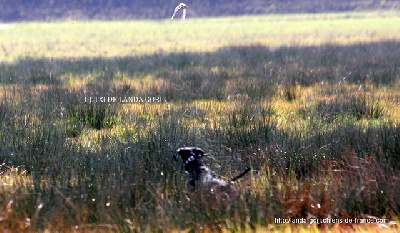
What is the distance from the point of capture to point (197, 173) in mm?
6152

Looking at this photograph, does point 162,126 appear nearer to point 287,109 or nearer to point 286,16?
point 287,109

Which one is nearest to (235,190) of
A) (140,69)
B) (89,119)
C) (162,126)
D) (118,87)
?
(162,126)

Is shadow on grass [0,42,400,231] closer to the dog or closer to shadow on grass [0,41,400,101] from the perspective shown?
the dog

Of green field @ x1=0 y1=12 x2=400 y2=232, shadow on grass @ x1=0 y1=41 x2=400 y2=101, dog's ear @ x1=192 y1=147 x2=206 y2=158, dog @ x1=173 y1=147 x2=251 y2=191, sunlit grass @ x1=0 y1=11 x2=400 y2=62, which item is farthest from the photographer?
sunlit grass @ x1=0 y1=11 x2=400 y2=62

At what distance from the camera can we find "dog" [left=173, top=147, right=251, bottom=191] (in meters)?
5.88

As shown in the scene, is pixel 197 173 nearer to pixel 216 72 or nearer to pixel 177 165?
pixel 177 165

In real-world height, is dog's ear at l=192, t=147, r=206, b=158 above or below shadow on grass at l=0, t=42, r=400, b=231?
above

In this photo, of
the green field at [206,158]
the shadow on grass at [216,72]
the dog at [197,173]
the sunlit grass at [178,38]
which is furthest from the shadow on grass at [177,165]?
the sunlit grass at [178,38]

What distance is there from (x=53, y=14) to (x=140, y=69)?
5267 cm

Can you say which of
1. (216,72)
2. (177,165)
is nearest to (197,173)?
(177,165)

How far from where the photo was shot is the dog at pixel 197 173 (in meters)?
5.88

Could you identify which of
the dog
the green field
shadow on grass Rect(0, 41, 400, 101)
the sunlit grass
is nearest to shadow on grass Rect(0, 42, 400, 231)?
the green field

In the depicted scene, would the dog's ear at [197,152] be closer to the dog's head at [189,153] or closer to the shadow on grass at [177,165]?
the dog's head at [189,153]

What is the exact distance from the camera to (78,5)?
6769 cm
